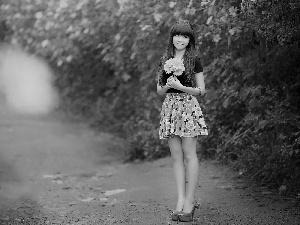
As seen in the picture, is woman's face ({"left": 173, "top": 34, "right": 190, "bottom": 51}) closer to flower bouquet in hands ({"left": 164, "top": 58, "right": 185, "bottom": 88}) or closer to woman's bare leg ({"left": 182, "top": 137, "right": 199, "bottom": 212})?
flower bouquet in hands ({"left": 164, "top": 58, "right": 185, "bottom": 88})

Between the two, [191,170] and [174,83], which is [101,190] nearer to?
[191,170]

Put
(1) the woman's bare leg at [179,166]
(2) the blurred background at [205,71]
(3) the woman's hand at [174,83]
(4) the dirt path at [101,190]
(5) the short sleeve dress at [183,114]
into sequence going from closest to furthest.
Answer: (3) the woman's hand at [174,83] → (5) the short sleeve dress at [183,114] → (1) the woman's bare leg at [179,166] → (4) the dirt path at [101,190] → (2) the blurred background at [205,71]

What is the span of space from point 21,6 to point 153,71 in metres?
6.57

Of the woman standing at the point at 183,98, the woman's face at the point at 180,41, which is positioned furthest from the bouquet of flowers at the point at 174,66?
the woman's face at the point at 180,41

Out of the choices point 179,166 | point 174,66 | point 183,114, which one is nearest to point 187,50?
point 174,66

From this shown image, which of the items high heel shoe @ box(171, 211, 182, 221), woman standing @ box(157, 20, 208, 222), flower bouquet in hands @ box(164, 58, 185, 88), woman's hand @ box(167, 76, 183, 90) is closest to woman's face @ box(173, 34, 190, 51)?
woman standing @ box(157, 20, 208, 222)

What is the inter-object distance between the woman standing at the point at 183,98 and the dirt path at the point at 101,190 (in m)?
0.53

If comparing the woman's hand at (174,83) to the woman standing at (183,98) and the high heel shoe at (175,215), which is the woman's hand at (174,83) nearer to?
the woman standing at (183,98)

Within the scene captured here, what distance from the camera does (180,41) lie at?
16.7ft

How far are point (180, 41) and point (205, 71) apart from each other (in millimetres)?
2859

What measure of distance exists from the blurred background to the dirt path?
41 cm

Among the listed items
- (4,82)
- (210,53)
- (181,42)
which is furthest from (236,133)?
(4,82)

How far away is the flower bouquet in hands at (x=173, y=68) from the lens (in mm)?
4988

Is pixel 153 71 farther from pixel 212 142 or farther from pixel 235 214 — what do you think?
pixel 235 214
